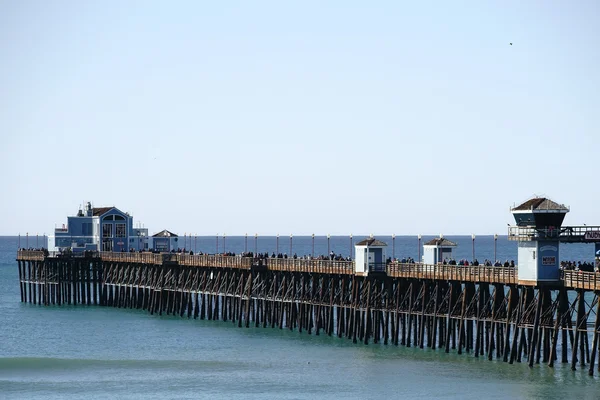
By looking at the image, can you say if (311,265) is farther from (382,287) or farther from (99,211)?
(99,211)

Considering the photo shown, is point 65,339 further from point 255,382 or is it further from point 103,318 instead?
point 255,382

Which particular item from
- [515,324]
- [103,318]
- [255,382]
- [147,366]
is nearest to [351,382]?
[255,382]

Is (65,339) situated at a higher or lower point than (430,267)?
lower

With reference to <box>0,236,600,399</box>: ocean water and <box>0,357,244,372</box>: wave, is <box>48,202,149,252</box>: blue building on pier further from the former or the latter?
<box>0,357,244,372</box>: wave

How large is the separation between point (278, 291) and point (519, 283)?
28.5 m

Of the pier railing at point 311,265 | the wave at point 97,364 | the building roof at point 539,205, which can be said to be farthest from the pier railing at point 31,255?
the building roof at point 539,205

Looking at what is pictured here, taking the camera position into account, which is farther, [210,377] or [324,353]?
[324,353]

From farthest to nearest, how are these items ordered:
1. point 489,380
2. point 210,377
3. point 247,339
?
1. point 247,339
2. point 210,377
3. point 489,380

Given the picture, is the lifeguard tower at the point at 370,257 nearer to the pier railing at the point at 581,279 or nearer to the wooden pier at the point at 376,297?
the wooden pier at the point at 376,297

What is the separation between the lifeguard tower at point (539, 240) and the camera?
66312 mm

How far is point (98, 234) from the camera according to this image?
407 feet

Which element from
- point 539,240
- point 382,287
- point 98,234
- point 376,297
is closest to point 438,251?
point 376,297

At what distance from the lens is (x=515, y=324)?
221ft

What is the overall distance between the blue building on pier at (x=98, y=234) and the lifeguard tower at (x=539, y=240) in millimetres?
64416
